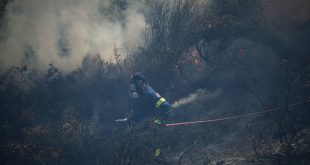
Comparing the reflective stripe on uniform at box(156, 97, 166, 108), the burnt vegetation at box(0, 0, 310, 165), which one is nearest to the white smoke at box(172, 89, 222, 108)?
the burnt vegetation at box(0, 0, 310, 165)

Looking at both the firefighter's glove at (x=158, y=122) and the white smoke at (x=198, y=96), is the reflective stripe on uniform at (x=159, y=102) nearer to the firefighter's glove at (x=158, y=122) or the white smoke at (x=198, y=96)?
the firefighter's glove at (x=158, y=122)

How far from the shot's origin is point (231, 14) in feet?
35.2

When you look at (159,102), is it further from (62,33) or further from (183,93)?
(62,33)

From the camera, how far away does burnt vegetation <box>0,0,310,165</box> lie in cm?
686

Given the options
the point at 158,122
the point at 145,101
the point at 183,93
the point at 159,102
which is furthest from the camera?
the point at 183,93

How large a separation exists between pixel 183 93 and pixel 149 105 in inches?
100

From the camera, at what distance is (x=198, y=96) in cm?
947

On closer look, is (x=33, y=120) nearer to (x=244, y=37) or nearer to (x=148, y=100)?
(x=148, y=100)

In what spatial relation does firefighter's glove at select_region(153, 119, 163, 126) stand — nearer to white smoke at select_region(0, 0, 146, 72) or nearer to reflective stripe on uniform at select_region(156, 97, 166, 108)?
reflective stripe on uniform at select_region(156, 97, 166, 108)

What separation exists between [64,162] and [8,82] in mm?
4560

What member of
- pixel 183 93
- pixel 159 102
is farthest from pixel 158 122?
pixel 183 93

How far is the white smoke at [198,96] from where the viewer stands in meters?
9.23

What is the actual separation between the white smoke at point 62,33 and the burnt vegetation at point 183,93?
1.73ft

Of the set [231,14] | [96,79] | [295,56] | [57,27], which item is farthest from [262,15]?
[57,27]
